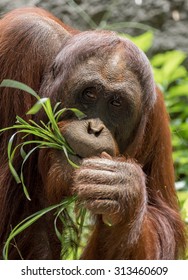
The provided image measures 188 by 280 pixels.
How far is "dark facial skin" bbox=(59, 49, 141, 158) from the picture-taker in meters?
3.13

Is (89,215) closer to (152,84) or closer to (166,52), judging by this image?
(152,84)

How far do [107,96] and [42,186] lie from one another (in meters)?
0.50

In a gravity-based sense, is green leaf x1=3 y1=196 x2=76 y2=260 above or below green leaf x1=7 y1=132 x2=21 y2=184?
below

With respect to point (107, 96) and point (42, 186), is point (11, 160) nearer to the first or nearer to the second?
point (42, 186)

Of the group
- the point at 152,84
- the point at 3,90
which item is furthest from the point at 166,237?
the point at 3,90

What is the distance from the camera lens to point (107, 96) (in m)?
3.16

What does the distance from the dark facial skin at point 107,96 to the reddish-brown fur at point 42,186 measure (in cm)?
14

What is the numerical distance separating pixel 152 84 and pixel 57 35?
0.46 m

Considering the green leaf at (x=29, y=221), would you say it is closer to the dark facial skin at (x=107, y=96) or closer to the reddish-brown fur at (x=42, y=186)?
the reddish-brown fur at (x=42, y=186)

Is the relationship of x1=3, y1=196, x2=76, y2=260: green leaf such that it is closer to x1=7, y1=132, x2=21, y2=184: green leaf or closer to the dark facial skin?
x1=7, y1=132, x2=21, y2=184: green leaf

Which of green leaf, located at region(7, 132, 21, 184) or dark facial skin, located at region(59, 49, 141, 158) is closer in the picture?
green leaf, located at region(7, 132, 21, 184)

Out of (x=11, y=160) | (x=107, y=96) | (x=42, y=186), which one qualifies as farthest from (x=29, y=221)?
(x=107, y=96)

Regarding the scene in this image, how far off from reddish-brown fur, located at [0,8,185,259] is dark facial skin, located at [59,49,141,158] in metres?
0.14

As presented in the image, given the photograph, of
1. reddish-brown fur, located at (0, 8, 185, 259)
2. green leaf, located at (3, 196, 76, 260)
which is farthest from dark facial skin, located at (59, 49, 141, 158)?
green leaf, located at (3, 196, 76, 260)
